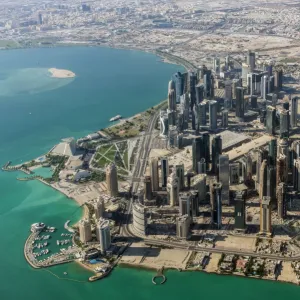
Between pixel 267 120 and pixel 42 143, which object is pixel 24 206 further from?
pixel 267 120

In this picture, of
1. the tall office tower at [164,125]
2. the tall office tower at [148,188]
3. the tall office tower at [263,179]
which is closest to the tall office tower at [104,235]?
the tall office tower at [148,188]

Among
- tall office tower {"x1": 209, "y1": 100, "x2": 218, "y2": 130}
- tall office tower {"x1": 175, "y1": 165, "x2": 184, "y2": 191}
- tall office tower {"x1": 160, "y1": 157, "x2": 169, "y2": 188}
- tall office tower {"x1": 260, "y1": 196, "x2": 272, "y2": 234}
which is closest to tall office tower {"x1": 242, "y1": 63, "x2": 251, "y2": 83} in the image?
tall office tower {"x1": 209, "y1": 100, "x2": 218, "y2": 130}

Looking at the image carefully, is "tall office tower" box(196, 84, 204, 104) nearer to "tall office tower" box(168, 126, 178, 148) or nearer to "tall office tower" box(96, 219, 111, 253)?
"tall office tower" box(168, 126, 178, 148)

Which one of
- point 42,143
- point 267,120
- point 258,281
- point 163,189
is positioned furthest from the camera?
point 42,143

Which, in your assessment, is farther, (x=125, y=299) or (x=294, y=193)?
(x=294, y=193)

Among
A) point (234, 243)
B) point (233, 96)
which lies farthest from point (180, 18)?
point (234, 243)

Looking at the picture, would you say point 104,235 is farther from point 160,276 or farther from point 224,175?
point 224,175

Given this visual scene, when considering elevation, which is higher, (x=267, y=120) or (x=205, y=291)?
(x=267, y=120)
